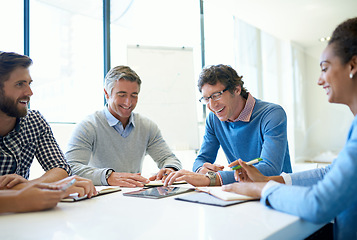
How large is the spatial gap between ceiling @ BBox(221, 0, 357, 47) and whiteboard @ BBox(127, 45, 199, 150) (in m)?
1.37

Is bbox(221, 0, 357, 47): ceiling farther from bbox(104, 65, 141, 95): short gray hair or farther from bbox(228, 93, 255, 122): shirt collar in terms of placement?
bbox(228, 93, 255, 122): shirt collar

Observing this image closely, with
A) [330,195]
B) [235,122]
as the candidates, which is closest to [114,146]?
[235,122]

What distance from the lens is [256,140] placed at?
207 centimetres

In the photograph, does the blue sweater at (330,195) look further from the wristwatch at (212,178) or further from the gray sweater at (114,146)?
the gray sweater at (114,146)

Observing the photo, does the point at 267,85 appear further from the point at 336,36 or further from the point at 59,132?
the point at 336,36

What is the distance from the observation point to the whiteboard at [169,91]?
4.14 m

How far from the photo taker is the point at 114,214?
Result: 1.02 m

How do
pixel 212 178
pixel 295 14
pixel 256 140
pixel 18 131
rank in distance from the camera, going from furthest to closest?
pixel 295 14, pixel 256 140, pixel 18 131, pixel 212 178

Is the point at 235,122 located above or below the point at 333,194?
above

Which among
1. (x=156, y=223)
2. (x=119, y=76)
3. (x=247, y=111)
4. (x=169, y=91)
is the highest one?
(x=169, y=91)

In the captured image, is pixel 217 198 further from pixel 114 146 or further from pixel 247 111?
pixel 114 146

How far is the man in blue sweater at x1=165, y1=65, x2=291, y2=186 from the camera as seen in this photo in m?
1.93

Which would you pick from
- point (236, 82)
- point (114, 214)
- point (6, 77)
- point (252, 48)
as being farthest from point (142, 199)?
point (252, 48)

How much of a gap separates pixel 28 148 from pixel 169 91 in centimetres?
263
